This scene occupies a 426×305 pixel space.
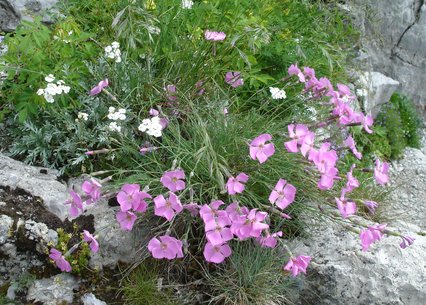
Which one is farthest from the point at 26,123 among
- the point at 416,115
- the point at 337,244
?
the point at 416,115

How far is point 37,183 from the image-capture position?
290 cm

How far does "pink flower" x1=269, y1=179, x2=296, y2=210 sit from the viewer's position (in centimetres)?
242

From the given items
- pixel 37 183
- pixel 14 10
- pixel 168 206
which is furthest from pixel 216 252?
pixel 14 10

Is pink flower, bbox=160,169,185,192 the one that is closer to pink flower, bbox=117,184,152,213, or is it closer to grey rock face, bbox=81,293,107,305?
pink flower, bbox=117,184,152,213

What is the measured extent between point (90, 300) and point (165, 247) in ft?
1.81

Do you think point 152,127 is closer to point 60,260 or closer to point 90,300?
point 60,260

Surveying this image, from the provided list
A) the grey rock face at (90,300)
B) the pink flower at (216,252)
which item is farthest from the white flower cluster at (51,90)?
the pink flower at (216,252)

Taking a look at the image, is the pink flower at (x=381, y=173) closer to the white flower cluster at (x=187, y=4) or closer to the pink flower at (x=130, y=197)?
the pink flower at (x=130, y=197)

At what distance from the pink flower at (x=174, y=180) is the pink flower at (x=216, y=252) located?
301 millimetres

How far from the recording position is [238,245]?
2.76m

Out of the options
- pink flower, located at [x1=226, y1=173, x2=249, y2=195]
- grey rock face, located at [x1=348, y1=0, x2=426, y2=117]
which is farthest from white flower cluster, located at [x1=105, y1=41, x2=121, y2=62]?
grey rock face, located at [x1=348, y1=0, x2=426, y2=117]

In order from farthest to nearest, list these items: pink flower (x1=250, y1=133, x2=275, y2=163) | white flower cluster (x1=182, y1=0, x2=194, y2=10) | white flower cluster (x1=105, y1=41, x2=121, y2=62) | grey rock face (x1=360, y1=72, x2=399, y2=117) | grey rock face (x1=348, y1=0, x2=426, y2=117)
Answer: grey rock face (x1=348, y1=0, x2=426, y2=117)
grey rock face (x1=360, y1=72, x2=399, y2=117)
white flower cluster (x1=182, y1=0, x2=194, y2=10)
white flower cluster (x1=105, y1=41, x2=121, y2=62)
pink flower (x1=250, y1=133, x2=275, y2=163)

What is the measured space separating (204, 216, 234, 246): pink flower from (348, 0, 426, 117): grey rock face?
4.27m

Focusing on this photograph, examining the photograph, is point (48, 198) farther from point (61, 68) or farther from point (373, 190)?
point (373, 190)
